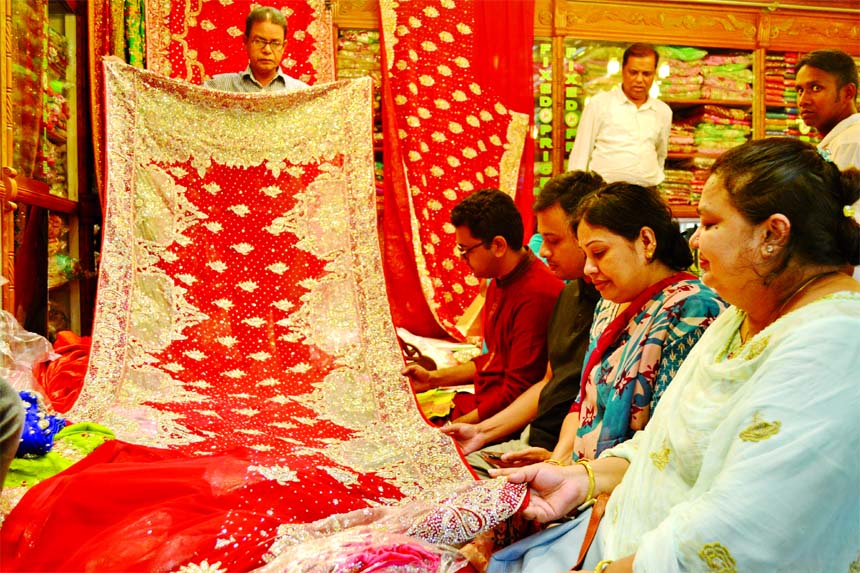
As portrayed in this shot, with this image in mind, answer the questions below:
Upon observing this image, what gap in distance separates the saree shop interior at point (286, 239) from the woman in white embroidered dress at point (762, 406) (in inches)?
14.5

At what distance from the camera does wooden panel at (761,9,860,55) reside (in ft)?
19.4

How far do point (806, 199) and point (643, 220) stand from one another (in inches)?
25.4

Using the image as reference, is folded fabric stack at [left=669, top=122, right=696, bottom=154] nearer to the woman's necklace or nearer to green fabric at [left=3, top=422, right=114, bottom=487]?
green fabric at [left=3, top=422, right=114, bottom=487]

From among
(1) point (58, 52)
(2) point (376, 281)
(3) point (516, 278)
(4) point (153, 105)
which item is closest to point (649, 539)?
(3) point (516, 278)

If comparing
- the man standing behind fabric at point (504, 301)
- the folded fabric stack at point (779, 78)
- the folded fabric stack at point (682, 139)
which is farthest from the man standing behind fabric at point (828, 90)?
the folded fabric stack at point (779, 78)

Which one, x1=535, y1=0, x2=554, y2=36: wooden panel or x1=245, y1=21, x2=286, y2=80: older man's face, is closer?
x1=245, y1=21, x2=286, y2=80: older man's face

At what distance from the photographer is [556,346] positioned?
2.27 m

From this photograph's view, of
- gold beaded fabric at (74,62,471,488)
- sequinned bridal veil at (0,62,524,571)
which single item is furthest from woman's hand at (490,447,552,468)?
gold beaded fabric at (74,62,471,488)

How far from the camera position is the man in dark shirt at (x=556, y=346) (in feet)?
7.20

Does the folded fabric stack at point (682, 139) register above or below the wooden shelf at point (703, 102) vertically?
below

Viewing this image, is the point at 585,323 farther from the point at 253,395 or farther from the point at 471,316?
the point at 471,316

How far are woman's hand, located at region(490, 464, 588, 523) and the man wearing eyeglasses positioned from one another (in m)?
2.97

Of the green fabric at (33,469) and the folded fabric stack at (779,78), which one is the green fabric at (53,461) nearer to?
the green fabric at (33,469)

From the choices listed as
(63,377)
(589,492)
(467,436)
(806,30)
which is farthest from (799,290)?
(806,30)
